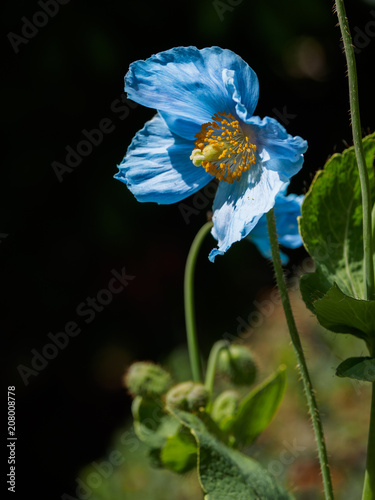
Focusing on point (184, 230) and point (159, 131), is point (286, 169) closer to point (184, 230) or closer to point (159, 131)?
point (159, 131)

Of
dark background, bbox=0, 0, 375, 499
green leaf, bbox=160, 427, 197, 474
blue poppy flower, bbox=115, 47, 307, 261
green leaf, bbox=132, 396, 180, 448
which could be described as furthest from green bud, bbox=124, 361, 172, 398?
dark background, bbox=0, 0, 375, 499

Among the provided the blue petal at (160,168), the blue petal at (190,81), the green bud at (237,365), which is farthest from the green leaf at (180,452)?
the blue petal at (190,81)

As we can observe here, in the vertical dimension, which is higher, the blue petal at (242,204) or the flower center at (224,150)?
the flower center at (224,150)

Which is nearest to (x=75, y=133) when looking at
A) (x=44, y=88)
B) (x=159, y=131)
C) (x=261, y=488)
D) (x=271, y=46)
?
(x=44, y=88)

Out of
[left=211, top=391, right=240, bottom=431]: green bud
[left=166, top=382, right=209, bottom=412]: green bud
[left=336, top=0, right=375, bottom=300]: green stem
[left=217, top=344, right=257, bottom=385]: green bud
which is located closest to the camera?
[left=336, top=0, right=375, bottom=300]: green stem

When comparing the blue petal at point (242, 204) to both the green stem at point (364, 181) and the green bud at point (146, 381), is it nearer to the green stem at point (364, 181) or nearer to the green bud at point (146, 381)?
the green stem at point (364, 181)

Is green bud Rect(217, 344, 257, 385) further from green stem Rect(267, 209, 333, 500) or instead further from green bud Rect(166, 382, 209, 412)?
green stem Rect(267, 209, 333, 500)

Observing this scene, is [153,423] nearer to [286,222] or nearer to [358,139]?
[286,222]
